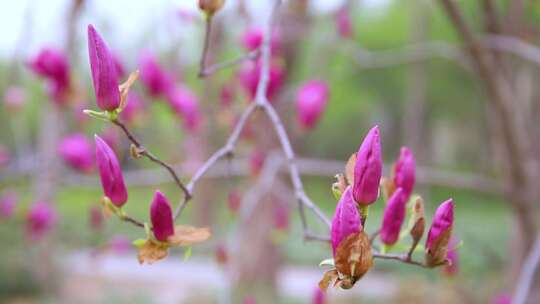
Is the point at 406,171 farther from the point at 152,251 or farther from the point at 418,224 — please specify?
the point at 152,251

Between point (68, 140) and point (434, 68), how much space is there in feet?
30.6

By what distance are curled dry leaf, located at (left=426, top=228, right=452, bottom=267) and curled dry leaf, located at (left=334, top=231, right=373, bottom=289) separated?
0.10 m

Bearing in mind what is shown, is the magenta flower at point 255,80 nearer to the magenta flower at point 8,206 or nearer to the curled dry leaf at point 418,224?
the curled dry leaf at point 418,224

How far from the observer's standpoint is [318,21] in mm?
4082

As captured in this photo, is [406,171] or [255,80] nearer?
[406,171]

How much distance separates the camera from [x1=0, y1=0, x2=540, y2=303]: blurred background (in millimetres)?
1603

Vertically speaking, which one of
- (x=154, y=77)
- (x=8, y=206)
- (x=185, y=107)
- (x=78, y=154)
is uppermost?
(x=154, y=77)

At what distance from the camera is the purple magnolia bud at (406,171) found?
0.71 metres

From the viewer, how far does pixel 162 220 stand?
645mm

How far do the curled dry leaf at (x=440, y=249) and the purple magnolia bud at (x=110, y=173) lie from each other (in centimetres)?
31

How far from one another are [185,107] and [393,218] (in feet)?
4.31

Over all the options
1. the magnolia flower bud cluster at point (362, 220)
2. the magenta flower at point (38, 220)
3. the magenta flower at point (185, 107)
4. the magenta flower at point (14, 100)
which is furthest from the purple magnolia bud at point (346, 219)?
the magenta flower at point (14, 100)

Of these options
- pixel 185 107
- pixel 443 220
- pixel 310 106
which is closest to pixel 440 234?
pixel 443 220

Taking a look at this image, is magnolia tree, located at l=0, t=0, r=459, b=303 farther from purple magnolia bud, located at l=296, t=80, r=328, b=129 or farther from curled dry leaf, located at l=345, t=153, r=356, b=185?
purple magnolia bud, located at l=296, t=80, r=328, b=129
